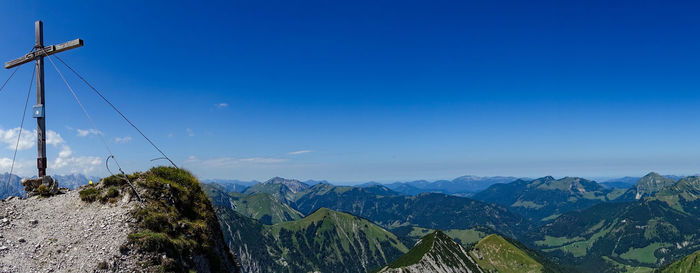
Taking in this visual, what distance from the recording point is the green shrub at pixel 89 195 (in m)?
22.2

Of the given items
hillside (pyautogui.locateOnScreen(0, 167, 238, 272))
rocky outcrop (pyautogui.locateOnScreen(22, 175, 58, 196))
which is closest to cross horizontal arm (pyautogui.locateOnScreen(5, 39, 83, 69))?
rocky outcrop (pyautogui.locateOnScreen(22, 175, 58, 196))

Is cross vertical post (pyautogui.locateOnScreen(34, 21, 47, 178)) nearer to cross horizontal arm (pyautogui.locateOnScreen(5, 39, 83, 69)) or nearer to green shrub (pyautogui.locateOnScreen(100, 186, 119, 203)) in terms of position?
cross horizontal arm (pyautogui.locateOnScreen(5, 39, 83, 69))

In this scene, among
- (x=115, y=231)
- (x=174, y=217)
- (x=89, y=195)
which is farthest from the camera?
(x=89, y=195)

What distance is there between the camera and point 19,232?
63.9 ft

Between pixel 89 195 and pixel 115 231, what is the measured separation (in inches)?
200

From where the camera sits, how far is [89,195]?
73.4 feet

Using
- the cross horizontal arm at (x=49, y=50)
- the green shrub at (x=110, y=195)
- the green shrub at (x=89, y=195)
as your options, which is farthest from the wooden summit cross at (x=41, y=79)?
the green shrub at (x=110, y=195)

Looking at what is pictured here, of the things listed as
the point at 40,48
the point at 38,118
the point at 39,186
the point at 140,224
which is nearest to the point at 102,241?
the point at 140,224

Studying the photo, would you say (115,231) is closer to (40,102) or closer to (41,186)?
(41,186)

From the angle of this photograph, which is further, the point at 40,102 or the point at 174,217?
the point at 40,102

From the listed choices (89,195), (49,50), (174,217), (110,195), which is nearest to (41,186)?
(89,195)

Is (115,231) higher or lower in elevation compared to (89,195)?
lower

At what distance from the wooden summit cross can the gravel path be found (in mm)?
3035

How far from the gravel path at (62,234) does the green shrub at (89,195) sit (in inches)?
11.2
